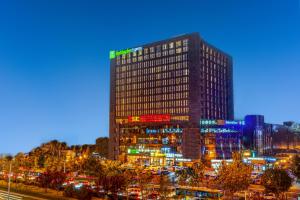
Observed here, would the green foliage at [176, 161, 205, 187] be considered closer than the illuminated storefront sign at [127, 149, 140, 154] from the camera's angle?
Yes

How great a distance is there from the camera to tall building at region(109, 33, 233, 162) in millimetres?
138250

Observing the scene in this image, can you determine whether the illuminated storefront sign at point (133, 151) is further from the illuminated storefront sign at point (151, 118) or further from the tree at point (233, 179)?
the tree at point (233, 179)

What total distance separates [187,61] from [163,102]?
21774 mm

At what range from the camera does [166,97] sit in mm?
147250

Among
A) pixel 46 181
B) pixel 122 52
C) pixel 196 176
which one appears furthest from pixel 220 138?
pixel 46 181

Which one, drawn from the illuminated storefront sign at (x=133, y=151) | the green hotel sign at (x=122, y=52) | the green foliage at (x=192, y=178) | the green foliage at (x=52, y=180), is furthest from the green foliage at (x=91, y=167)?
the green hotel sign at (x=122, y=52)

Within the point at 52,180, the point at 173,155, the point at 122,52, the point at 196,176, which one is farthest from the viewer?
the point at 122,52

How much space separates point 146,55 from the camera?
158125 mm

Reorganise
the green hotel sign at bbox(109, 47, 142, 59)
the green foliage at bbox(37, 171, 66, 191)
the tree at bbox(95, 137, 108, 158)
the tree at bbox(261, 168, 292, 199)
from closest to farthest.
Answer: the tree at bbox(261, 168, 292, 199), the green foliage at bbox(37, 171, 66, 191), the green hotel sign at bbox(109, 47, 142, 59), the tree at bbox(95, 137, 108, 158)

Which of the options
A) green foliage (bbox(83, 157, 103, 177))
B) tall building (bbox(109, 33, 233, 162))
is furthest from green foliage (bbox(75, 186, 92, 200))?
tall building (bbox(109, 33, 233, 162))

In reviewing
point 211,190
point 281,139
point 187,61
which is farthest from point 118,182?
point 281,139

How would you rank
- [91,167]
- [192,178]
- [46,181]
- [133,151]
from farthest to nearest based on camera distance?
[133,151]
[91,167]
[192,178]
[46,181]

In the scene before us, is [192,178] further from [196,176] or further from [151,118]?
[151,118]

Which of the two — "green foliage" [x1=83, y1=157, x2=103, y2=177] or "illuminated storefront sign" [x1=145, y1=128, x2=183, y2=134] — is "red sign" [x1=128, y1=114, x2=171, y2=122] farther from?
"green foliage" [x1=83, y1=157, x2=103, y2=177]
